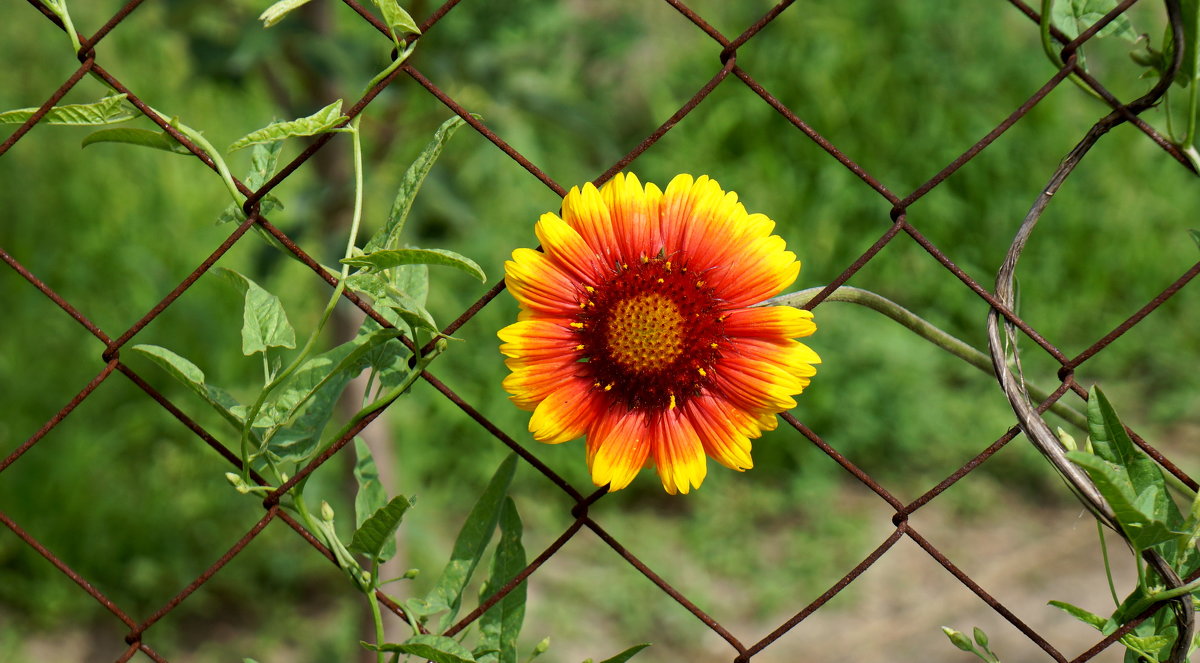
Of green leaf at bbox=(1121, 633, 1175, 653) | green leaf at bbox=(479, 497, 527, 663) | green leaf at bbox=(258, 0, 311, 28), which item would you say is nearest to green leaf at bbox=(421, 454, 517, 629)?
green leaf at bbox=(479, 497, 527, 663)

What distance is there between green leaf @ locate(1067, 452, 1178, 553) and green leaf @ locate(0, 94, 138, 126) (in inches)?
26.3

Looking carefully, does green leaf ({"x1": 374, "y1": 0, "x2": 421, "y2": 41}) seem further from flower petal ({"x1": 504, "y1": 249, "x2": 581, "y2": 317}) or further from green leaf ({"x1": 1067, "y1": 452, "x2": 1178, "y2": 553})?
green leaf ({"x1": 1067, "y1": 452, "x2": 1178, "y2": 553})

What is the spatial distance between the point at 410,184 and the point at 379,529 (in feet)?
0.80

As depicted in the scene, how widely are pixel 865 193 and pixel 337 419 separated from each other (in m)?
1.83

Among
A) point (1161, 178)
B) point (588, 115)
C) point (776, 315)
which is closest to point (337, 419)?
point (588, 115)

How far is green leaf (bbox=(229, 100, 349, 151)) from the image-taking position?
73 cm

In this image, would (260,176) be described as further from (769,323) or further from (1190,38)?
(1190,38)

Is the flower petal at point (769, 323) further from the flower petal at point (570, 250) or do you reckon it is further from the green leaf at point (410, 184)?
the green leaf at point (410, 184)

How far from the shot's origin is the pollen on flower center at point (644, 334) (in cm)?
77

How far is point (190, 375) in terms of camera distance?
79 centimetres

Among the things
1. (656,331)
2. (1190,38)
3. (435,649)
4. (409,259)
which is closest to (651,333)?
(656,331)

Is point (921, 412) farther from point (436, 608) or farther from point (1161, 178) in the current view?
point (436, 608)

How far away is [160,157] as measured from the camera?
3324 millimetres

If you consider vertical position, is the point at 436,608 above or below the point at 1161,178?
below
